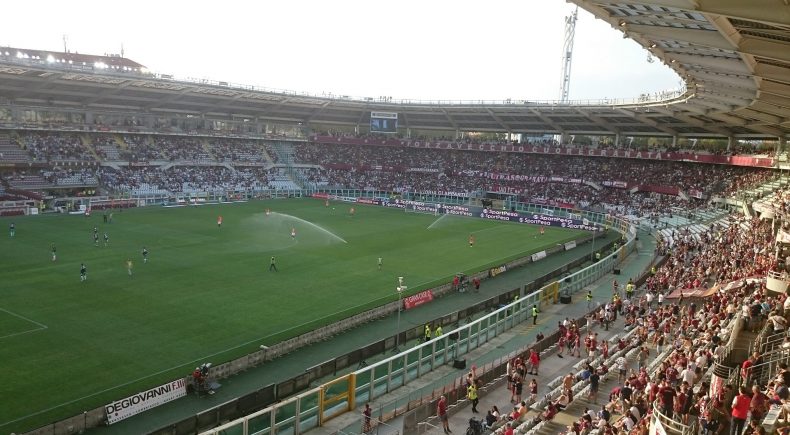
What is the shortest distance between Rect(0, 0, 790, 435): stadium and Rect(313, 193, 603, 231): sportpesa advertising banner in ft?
0.93

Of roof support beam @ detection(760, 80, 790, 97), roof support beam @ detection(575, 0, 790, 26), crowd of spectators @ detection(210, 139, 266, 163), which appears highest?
roof support beam @ detection(575, 0, 790, 26)

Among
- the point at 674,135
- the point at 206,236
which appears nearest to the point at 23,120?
the point at 206,236

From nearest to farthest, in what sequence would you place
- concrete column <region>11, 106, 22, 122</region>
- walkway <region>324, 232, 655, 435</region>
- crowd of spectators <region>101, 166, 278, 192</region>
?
walkway <region>324, 232, 655, 435</region>
concrete column <region>11, 106, 22, 122</region>
crowd of spectators <region>101, 166, 278, 192</region>

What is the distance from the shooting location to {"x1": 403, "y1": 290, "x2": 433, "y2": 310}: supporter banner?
1240 inches

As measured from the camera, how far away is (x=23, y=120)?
67625 mm

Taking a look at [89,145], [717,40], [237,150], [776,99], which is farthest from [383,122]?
[717,40]

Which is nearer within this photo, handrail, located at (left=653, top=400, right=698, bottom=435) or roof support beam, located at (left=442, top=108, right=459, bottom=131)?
handrail, located at (left=653, top=400, right=698, bottom=435)

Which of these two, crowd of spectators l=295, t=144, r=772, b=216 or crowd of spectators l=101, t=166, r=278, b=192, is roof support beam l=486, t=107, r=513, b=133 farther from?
crowd of spectators l=101, t=166, r=278, b=192

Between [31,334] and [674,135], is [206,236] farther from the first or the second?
[674,135]

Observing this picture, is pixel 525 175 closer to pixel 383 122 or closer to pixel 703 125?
pixel 383 122

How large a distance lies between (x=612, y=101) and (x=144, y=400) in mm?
65082

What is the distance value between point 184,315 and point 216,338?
3506mm

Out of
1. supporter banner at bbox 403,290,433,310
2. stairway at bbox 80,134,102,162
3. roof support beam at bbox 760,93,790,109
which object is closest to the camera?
supporter banner at bbox 403,290,433,310

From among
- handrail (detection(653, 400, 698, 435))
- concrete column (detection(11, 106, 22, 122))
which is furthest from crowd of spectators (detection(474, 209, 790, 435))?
concrete column (detection(11, 106, 22, 122))
